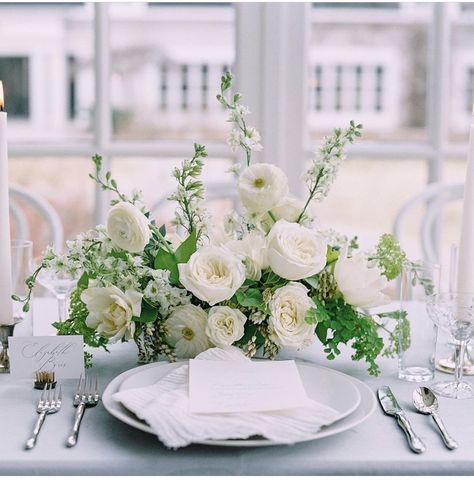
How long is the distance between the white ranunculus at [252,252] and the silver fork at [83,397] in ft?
0.82

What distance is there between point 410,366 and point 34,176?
240 inches

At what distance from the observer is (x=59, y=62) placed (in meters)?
7.67

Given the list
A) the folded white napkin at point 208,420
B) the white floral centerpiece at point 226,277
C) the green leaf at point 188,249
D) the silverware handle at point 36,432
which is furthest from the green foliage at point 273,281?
the silverware handle at point 36,432

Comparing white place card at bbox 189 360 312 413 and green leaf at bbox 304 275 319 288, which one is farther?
green leaf at bbox 304 275 319 288

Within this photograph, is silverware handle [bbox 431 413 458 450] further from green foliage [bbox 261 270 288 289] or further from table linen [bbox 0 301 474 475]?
green foliage [bbox 261 270 288 289]

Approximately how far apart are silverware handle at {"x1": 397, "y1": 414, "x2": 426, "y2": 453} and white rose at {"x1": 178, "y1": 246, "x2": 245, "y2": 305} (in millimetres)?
261

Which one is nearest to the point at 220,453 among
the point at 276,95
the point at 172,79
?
the point at 276,95

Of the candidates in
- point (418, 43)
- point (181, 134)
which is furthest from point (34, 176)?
point (418, 43)

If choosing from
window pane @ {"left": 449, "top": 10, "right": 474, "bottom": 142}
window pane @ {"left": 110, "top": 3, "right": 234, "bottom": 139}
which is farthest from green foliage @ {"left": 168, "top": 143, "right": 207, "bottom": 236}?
window pane @ {"left": 110, "top": 3, "right": 234, "bottom": 139}

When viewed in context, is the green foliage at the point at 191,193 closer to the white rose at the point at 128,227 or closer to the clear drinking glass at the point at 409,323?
the white rose at the point at 128,227

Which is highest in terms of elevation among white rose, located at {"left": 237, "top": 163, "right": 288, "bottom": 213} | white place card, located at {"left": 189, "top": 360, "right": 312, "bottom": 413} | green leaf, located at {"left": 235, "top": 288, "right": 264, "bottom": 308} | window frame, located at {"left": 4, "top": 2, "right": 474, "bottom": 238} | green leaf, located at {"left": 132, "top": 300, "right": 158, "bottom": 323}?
window frame, located at {"left": 4, "top": 2, "right": 474, "bottom": 238}

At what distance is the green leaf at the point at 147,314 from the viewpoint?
3.66 feet

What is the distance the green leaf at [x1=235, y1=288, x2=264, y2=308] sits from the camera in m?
1.09

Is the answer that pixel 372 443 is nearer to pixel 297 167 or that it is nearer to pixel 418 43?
pixel 297 167
